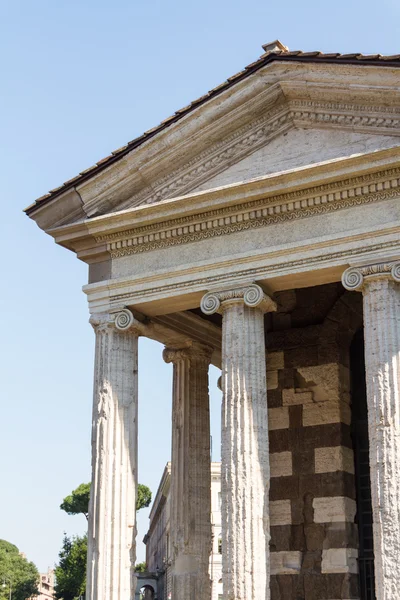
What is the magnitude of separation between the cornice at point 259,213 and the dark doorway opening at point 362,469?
4367 millimetres

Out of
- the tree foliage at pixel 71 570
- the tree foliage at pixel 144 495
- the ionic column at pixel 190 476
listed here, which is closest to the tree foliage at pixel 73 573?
the tree foliage at pixel 71 570

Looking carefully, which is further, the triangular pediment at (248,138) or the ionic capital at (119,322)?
the ionic capital at (119,322)

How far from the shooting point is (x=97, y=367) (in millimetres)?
16719

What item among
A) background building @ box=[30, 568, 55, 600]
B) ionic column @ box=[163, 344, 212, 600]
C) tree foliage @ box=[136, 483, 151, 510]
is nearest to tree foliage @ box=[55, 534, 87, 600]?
tree foliage @ box=[136, 483, 151, 510]

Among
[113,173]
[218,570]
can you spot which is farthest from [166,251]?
[218,570]

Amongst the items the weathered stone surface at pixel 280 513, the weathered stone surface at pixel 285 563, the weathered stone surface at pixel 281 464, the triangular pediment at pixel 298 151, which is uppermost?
the triangular pediment at pixel 298 151

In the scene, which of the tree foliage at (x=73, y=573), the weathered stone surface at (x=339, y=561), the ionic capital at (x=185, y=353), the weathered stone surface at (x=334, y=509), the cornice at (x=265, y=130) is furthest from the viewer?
the tree foliage at (x=73, y=573)

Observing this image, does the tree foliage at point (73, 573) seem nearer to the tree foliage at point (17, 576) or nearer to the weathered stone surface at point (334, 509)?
the tree foliage at point (17, 576)

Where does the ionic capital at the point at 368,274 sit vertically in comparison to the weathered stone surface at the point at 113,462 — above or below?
above

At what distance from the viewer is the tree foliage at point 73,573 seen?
7156 cm

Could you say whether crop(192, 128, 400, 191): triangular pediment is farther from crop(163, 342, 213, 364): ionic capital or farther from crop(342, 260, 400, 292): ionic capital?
crop(163, 342, 213, 364): ionic capital

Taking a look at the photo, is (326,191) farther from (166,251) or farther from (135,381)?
(135,381)

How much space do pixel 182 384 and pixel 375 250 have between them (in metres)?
5.62

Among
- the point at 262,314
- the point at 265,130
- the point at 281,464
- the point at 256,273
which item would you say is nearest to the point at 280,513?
the point at 281,464
